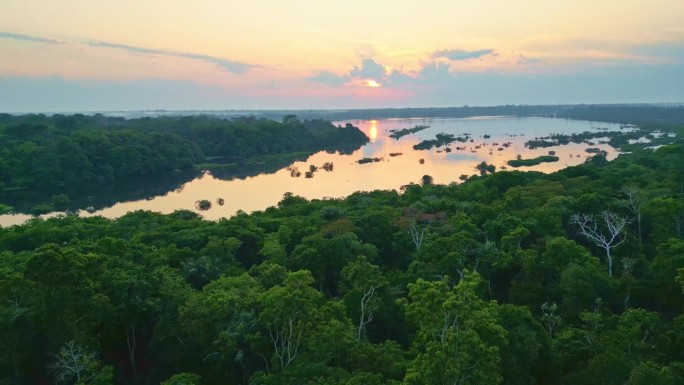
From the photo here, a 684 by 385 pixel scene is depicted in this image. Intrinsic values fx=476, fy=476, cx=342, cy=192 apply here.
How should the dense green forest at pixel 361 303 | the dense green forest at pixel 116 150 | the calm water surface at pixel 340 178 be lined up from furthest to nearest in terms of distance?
1. the dense green forest at pixel 116 150
2. the calm water surface at pixel 340 178
3. the dense green forest at pixel 361 303

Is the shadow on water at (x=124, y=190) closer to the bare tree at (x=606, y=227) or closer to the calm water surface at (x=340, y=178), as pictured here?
the calm water surface at (x=340, y=178)

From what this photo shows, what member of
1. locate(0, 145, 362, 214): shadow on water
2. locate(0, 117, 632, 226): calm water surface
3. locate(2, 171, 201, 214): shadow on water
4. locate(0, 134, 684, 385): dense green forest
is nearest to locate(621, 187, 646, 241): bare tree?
Result: locate(0, 134, 684, 385): dense green forest

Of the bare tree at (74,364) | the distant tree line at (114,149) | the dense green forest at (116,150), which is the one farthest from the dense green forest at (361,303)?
the distant tree line at (114,149)

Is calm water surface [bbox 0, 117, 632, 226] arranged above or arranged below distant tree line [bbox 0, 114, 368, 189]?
below

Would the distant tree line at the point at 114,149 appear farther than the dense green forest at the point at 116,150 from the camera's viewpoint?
Yes

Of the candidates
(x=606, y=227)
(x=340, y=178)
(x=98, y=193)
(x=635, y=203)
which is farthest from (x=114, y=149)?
(x=635, y=203)

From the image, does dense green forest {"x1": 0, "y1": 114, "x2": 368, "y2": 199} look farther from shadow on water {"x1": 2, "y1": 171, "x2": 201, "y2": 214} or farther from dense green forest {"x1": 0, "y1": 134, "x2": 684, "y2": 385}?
A: dense green forest {"x1": 0, "y1": 134, "x2": 684, "y2": 385}

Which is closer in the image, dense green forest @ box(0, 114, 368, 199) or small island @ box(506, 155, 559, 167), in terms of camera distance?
dense green forest @ box(0, 114, 368, 199)
